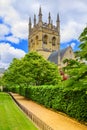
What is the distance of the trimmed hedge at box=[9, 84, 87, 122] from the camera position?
1659 centimetres

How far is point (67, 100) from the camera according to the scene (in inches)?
784

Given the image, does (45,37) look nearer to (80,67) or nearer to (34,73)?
(34,73)

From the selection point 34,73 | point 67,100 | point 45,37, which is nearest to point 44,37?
point 45,37

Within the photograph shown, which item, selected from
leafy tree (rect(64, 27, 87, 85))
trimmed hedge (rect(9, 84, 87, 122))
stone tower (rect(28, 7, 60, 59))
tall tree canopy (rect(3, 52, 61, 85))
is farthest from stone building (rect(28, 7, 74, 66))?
leafy tree (rect(64, 27, 87, 85))

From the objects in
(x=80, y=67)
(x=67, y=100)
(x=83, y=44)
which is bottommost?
(x=67, y=100)

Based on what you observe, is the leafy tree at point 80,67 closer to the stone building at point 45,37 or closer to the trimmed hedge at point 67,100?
the trimmed hedge at point 67,100

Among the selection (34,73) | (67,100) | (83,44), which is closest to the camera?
(83,44)

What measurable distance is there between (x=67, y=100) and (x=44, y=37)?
245 feet

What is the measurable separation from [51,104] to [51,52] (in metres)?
66.9

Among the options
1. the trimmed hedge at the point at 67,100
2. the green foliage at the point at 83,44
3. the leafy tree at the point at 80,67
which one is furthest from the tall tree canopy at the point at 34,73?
the green foliage at the point at 83,44

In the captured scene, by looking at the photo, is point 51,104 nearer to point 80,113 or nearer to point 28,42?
point 80,113

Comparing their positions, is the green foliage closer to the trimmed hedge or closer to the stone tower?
the trimmed hedge

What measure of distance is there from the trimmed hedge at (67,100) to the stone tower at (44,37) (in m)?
61.8

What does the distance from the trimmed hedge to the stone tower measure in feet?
203
